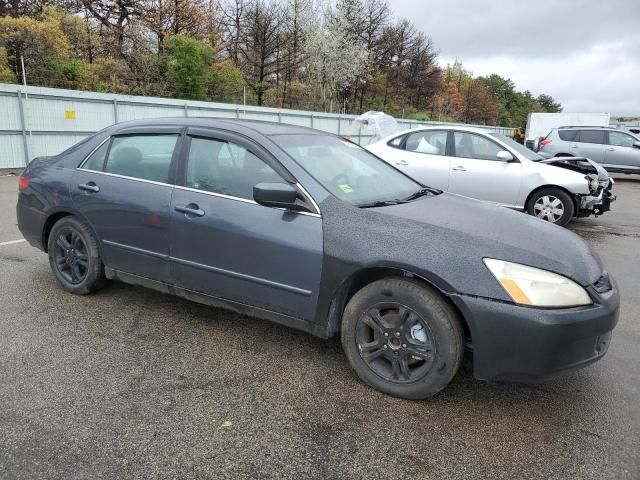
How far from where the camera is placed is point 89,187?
400 cm

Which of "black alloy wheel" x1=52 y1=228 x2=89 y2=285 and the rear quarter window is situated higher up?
the rear quarter window

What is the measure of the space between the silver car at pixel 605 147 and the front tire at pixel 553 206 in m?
8.60

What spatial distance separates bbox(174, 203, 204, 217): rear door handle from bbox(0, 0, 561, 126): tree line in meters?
19.1

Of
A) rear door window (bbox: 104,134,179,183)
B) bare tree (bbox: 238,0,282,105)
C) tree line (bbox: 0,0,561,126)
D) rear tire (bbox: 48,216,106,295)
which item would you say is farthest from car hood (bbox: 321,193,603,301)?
bare tree (bbox: 238,0,282,105)

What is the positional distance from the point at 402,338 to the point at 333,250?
626 mm

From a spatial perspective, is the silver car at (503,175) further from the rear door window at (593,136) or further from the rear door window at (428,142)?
the rear door window at (593,136)

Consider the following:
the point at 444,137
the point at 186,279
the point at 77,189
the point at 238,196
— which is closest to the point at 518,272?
the point at 238,196

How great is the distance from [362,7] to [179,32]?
21.4 meters

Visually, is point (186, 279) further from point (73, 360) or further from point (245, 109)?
point (245, 109)

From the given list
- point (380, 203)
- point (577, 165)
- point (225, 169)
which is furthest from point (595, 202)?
point (225, 169)

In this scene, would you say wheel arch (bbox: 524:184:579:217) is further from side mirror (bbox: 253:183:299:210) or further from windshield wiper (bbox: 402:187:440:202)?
side mirror (bbox: 253:183:299:210)

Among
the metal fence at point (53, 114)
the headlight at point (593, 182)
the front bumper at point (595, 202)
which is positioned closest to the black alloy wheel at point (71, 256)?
the front bumper at point (595, 202)

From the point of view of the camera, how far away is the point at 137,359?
126 inches

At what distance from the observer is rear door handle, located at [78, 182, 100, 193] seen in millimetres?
3965
